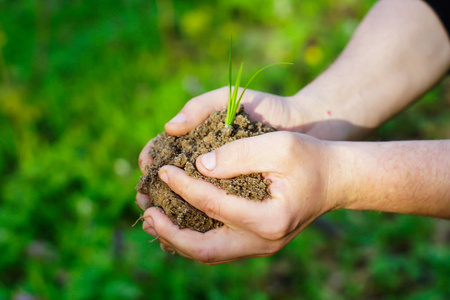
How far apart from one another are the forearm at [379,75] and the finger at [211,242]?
62 cm

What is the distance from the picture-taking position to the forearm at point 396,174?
4.16 ft

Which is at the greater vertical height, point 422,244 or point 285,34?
point 285,34

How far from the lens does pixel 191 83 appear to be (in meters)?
3.26

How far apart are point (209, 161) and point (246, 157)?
0.42 feet

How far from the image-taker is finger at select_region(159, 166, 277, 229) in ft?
4.00

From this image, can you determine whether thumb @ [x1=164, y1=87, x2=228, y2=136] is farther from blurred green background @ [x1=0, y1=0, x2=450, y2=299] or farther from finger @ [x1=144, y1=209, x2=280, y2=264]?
blurred green background @ [x1=0, y1=0, x2=450, y2=299]

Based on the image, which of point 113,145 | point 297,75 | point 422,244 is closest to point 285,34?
point 297,75

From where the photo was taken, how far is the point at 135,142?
3.09 meters

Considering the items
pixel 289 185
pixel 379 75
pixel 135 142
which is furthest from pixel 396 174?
pixel 135 142

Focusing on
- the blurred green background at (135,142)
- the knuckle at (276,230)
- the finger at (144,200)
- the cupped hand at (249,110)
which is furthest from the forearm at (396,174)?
the blurred green background at (135,142)

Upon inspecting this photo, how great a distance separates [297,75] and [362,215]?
1.54m

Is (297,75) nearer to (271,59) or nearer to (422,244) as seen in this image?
(271,59)

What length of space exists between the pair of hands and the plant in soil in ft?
0.08

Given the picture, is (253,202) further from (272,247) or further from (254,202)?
(272,247)
